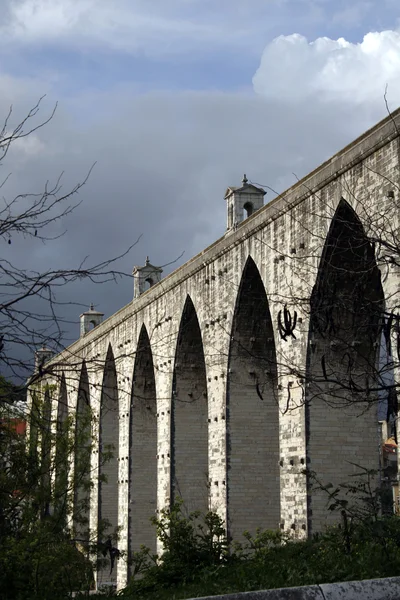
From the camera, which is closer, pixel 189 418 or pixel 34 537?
pixel 34 537

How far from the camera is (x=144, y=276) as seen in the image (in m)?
34.7

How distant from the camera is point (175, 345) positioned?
90.0ft

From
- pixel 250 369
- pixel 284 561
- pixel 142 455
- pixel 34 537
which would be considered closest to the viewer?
pixel 284 561

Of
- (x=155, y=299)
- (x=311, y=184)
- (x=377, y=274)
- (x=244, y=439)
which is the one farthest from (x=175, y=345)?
(x=377, y=274)

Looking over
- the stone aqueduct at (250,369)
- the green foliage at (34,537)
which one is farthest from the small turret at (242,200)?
the green foliage at (34,537)

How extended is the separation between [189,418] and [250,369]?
486 cm

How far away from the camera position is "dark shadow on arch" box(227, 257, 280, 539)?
2295 centimetres

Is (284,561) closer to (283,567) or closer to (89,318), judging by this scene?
(283,567)

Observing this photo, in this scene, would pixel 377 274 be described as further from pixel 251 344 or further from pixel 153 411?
pixel 153 411

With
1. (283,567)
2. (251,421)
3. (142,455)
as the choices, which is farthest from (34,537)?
(142,455)

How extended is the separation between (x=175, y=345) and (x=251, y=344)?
4832mm

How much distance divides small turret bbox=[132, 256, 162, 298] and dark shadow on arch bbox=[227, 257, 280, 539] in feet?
35.8

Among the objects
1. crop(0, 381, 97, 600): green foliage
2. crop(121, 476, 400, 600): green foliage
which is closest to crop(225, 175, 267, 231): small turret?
crop(0, 381, 97, 600): green foliage

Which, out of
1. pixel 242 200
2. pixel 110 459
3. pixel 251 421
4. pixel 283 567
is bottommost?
pixel 283 567
